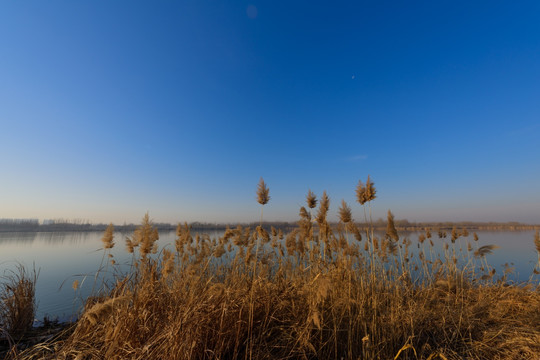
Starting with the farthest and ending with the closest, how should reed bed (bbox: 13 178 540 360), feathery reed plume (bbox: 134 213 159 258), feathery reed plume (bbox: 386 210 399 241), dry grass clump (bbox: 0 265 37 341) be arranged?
feathery reed plume (bbox: 386 210 399 241), dry grass clump (bbox: 0 265 37 341), feathery reed plume (bbox: 134 213 159 258), reed bed (bbox: 13 178 540 360)

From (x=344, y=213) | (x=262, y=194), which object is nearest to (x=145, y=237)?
(x=262, y=194)

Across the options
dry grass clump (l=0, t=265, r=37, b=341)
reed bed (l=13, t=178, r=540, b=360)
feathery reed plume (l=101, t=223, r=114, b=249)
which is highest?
feathery reed plume (l=101, t=223, r=114, b=249)

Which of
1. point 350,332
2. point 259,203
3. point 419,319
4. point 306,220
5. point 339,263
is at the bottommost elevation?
point 419,319

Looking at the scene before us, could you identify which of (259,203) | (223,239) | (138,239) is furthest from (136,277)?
(223,239)

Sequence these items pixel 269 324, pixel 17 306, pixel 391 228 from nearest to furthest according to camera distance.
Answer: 1. pixel 269 324
2. pixel 17 306
3. pixel 391 228

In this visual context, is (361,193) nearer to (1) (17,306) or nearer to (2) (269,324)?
(2) (269,324)

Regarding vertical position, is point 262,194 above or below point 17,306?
above

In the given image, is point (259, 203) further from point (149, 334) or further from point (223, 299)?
point (149, 334)

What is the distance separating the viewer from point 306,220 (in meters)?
4.78

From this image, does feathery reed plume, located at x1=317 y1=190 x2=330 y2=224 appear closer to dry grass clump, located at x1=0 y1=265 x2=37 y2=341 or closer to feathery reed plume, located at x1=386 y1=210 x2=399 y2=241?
feathery reed plume, located at x1=386 y1=210 x2=399 y2=241

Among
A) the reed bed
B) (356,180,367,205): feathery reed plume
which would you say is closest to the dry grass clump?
the reed bed

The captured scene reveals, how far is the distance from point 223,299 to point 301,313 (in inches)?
46.7

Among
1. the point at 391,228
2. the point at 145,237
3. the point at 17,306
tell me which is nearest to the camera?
the point at 145,237

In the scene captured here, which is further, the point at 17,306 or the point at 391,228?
the point at 391,228
